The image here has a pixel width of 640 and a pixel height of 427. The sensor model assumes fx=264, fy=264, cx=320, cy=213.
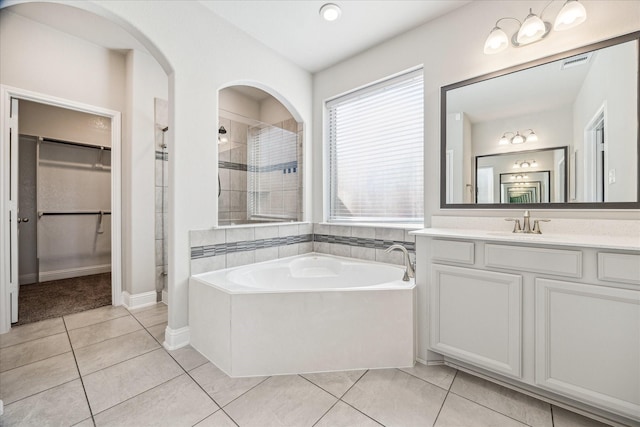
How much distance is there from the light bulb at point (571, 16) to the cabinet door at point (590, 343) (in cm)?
150

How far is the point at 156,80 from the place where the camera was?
290cm

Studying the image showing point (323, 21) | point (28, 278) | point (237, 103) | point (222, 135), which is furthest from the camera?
point (237, 103)

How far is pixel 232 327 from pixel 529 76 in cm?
258

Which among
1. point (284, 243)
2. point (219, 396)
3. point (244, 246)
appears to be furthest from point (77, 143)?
point (219, 396)

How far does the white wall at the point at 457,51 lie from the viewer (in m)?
1.58

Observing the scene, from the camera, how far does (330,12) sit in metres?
2.08

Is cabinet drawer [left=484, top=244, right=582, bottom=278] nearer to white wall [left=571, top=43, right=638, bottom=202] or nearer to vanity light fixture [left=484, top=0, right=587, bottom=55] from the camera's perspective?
white wall [left=571, top=43, right=638, bottom=202]

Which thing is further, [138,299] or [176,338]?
[138,299]

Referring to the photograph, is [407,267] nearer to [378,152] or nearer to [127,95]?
[378,152]

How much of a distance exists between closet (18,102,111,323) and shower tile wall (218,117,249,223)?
1.91 meters

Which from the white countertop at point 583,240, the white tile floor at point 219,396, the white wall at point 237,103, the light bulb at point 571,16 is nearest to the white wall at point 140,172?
the white wall at point 237,103

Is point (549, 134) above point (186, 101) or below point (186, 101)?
below

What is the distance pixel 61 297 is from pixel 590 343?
459 cm

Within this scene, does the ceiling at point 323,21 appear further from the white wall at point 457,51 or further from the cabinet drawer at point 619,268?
the cabinet drawer at point 619,268
